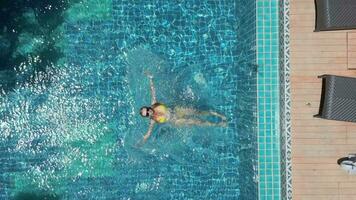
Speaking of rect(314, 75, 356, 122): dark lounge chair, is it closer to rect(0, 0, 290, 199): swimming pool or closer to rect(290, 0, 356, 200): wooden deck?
rect(290, 0, 356, 200): wooden deck

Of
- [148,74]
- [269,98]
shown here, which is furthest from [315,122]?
[148,74]

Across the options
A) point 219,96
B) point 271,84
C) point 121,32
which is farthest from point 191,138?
point 121,32

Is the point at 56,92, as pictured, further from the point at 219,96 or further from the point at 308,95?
the point at 308,95

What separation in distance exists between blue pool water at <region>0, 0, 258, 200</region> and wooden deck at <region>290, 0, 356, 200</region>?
2.02 ft

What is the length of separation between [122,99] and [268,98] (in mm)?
2127

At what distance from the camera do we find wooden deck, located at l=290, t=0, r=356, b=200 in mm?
7105

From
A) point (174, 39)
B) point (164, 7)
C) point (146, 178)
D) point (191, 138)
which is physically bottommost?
point (146, 178)

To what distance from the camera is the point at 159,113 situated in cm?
730

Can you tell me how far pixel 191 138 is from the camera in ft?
24.8

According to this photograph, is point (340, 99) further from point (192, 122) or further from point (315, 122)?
point (192, 122)

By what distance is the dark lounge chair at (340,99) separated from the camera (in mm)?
6742

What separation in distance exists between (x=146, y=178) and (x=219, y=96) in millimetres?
1624

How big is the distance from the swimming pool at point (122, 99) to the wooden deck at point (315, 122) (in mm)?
607

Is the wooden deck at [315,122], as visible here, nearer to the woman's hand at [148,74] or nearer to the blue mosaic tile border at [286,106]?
the blue mosaic tile border at [286,106]
